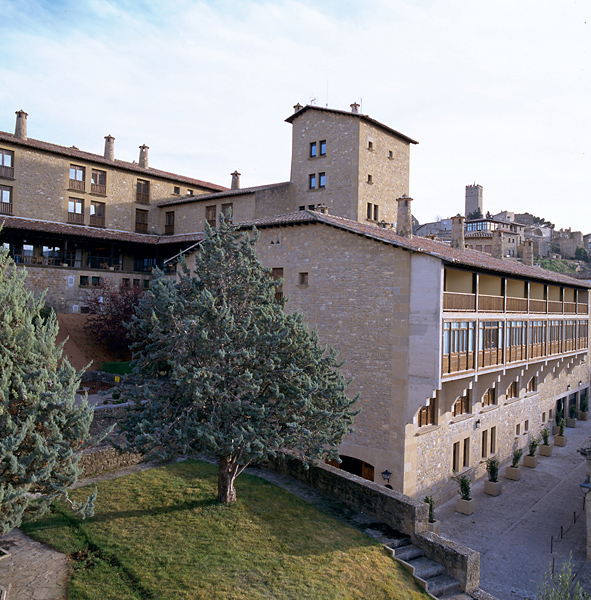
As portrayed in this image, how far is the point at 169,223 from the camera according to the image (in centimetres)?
4238

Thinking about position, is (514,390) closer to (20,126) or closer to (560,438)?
(560,438)

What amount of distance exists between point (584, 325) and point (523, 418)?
36.3ft

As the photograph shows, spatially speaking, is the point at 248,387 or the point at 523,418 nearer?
the point at 248,387

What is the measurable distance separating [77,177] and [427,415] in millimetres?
31980

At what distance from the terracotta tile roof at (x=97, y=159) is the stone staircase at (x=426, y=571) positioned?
3505 cm

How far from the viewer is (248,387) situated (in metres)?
11.3

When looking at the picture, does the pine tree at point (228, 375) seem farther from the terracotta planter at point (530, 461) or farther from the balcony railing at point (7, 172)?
the balcony railing at point (7, 172)

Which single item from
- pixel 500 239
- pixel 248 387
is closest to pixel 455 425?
pixel 248 387

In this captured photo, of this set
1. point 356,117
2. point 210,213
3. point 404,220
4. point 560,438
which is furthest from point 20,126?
point 560,438

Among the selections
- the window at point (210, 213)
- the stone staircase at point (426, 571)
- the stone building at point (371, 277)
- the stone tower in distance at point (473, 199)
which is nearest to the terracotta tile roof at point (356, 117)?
the stone building at point (371, 277)

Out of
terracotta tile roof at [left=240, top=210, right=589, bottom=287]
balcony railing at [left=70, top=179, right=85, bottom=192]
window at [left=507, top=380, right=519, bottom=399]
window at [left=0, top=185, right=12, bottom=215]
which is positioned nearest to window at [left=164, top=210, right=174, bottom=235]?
balcony railing at [left=70, top=179, right=85, bottom=192]

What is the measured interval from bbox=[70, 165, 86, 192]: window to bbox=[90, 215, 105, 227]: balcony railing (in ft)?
7.31

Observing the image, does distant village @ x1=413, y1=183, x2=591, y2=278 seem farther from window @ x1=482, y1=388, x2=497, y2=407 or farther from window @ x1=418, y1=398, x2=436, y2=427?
→ window @ x1=418, y1=398, x2=436, y2=427

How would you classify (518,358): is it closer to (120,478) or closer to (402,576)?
(402,576)
